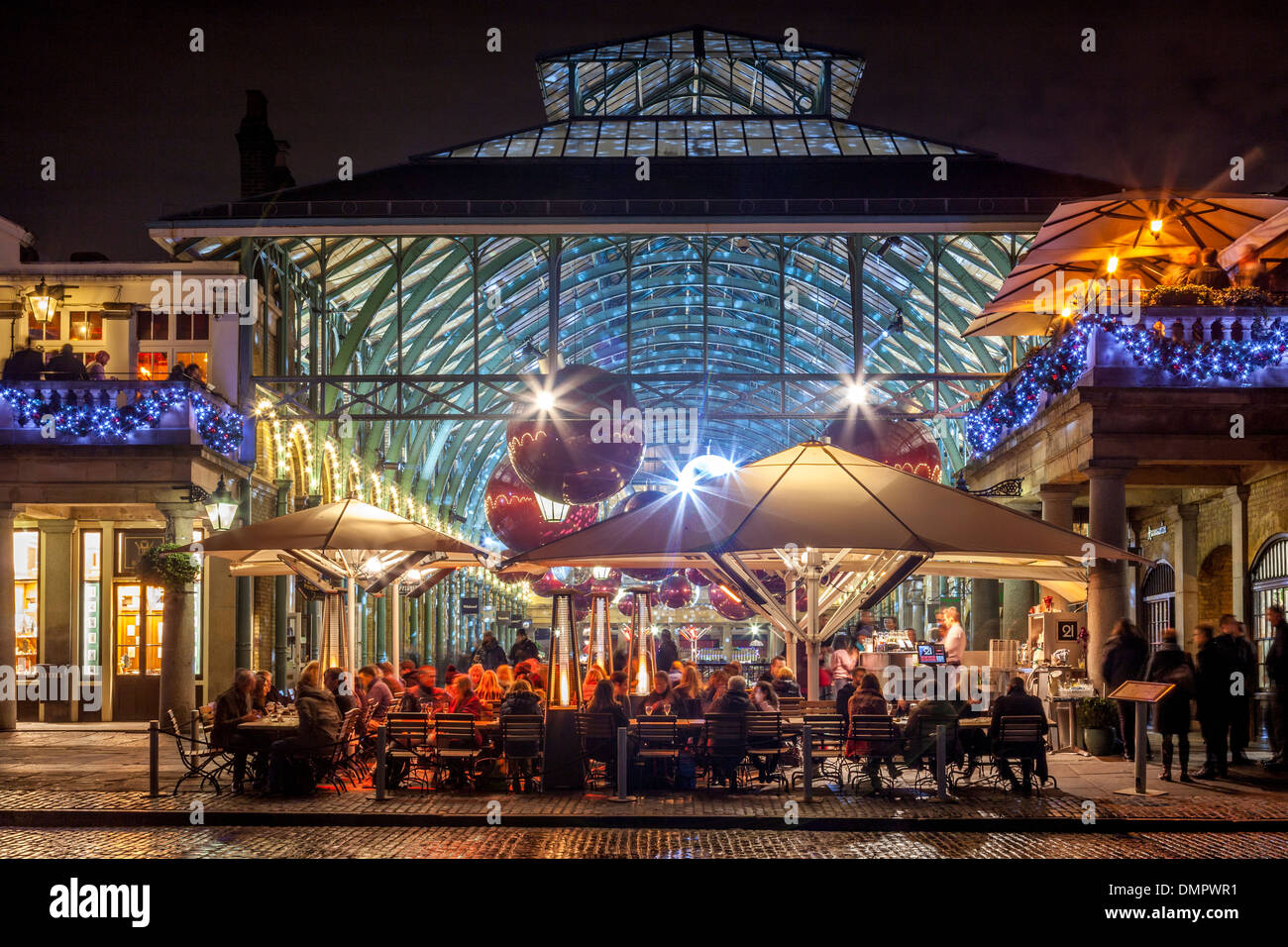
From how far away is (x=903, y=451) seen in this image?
19.6 m

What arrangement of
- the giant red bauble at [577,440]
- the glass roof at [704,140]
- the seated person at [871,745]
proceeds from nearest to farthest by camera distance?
1. the seated person at [871,745]
2. the giant red bauble at [577,440]
3. the glass roof at [704,140]

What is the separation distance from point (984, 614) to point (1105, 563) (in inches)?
440

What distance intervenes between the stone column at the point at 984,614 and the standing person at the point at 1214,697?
13279 mm

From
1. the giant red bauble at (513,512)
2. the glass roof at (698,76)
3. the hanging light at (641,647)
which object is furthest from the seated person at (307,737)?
the glass roof at (698,76)

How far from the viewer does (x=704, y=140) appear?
32.4m

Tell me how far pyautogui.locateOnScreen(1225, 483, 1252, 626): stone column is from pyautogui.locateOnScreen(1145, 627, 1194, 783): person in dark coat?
189 inches

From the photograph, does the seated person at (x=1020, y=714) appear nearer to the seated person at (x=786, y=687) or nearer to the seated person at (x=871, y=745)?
the seated person at (x=871, y=745)

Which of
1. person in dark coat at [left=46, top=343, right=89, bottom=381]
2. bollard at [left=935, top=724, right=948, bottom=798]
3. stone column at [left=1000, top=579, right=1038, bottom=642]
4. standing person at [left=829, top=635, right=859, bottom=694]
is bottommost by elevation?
bollard at [left=935, top=724, right=948, bottom=798]

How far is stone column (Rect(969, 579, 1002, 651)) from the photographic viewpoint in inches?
1206

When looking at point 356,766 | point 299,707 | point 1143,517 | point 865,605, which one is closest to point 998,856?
point 865,605

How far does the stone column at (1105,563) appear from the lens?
19.7 meters

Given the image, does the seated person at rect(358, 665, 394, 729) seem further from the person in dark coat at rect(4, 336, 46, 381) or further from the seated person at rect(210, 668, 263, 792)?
the person in dark coat at rect(4, 336, 46, 381)

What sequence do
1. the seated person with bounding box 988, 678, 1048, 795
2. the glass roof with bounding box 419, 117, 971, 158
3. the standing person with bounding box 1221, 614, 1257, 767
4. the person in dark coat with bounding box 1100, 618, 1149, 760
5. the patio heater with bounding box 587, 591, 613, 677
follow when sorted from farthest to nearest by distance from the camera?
the glass roof with bounding box 419, 117, 971, 158, the patio heater with bounding box 587, 591, 613, 677, the person in dark coat with bounding box 1100, 618, 1149, 760, the standing person with bounding box 1221, 614, 1257, 767, the seated person with bounding box 988, 678, 1048, 795

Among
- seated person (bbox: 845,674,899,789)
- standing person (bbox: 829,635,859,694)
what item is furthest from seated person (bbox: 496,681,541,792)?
standing person (bbox: 829,635,859,694)
